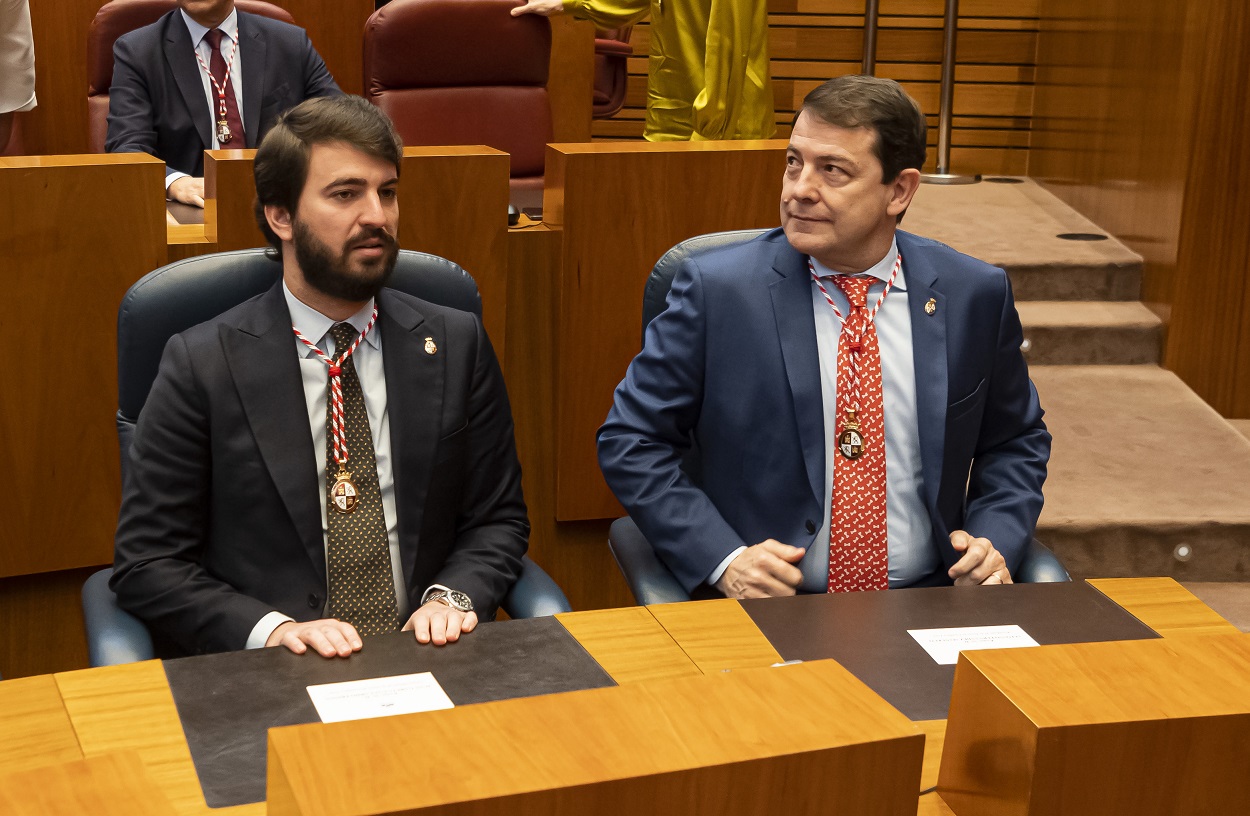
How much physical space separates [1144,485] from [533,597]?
7.31ft

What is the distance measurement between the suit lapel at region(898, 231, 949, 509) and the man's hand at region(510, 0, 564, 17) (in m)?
2.00

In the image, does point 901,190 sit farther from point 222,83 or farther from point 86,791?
point 222,83

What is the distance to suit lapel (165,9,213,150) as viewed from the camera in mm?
3877

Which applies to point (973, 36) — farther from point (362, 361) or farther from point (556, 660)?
point (556, 660)

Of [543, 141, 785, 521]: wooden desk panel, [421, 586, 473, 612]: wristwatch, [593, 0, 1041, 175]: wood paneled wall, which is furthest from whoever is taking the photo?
[593, 0, 1041, 175]: wood paneled wall

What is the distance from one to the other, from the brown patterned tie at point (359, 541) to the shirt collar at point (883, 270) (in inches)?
29.2

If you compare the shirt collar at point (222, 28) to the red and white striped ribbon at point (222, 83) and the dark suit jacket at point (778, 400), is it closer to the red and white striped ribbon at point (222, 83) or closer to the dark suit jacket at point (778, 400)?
the red and white striped ribbon at point (222, 83)

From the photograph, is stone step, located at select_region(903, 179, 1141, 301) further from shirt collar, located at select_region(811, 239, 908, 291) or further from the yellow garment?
shirt collar, located at select_region(811, 239, 908, 291)

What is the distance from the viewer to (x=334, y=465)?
204 centimetres

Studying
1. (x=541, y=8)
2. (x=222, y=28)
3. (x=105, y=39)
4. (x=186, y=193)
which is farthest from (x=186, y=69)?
(x=541, y=8)

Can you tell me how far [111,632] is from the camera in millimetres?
1832

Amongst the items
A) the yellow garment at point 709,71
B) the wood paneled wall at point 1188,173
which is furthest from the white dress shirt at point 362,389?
the wood paneled wall at point 1188,173

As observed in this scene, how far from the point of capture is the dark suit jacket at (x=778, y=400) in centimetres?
221

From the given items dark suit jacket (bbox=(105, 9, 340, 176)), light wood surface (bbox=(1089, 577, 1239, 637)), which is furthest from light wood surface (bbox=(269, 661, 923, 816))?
dark suit jacket (bbox=(105, 9, 340, 176))
